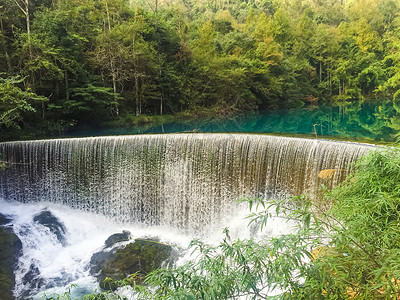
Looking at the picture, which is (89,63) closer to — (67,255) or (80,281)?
(67,255)

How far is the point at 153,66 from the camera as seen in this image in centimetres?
1395

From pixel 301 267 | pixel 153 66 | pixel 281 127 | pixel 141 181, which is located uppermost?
pixel 153 66

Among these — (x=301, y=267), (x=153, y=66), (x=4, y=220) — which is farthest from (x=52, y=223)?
(x=153, y=66)

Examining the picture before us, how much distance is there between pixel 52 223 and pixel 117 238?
1.64 meters

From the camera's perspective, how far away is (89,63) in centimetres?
1255

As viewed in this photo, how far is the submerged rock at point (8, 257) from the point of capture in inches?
207

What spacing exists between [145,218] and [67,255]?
1.96 meters

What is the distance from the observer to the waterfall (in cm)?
711

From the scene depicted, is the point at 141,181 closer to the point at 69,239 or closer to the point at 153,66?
the point at 69,239

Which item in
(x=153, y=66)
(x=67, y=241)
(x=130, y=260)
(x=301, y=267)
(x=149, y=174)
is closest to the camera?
(x=301, y=267)

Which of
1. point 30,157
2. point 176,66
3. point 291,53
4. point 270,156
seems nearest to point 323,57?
point 291,53

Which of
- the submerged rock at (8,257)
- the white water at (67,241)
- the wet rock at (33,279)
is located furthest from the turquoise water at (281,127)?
the wet rock at (33,279)

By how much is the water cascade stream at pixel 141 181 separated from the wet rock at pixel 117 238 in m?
0.16

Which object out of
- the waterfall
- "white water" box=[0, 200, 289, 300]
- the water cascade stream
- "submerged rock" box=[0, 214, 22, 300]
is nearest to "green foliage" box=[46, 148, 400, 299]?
"white water" box=[0, 200, 289, 300]
